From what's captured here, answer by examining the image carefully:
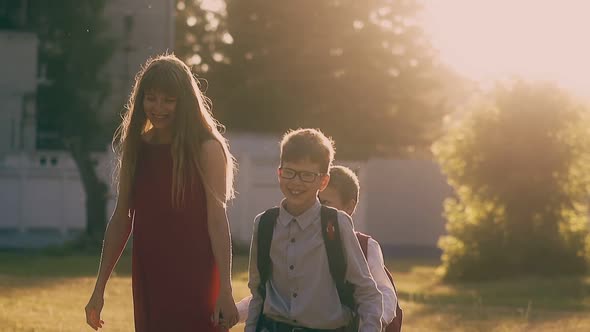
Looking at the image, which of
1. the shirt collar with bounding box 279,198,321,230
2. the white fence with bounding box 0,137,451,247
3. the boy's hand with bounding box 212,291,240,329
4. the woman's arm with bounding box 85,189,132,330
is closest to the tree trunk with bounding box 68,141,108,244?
the white fence with bounding box 0,137,451,247

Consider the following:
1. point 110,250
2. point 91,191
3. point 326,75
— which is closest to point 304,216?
point 110,250

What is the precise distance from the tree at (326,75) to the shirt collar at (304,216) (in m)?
36.6

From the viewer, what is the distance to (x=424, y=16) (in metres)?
44.2

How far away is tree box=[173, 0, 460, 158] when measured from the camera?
137 feet

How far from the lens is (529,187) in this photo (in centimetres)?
1952

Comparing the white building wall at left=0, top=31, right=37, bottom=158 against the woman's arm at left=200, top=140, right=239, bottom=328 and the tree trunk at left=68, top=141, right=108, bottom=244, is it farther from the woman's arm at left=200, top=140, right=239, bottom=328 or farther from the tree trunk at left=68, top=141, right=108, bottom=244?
the woman's arm at left=200, top=140, right=239, bottom=328

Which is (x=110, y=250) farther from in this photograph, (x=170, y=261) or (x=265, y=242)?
(x=265, y=242)

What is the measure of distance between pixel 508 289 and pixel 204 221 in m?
13.0

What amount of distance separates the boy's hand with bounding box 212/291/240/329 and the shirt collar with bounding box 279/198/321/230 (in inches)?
16.9

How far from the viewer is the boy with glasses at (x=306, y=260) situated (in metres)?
4.82

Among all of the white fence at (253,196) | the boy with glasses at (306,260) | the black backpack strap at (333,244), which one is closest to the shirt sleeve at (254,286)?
the boy with glasses at (306,260)

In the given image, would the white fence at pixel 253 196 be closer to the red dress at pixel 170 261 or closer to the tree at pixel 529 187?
the tree at pixel 529 187

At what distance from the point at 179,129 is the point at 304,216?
29.2 inches

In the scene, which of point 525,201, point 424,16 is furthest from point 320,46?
point 525,201
